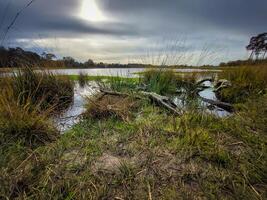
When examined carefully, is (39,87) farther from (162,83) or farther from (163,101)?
(162,83)

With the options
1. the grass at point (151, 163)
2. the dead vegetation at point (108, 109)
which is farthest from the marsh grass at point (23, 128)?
the dead vegetation at point (108, 109)

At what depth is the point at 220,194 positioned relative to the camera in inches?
72.4

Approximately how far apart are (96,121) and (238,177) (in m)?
2.23

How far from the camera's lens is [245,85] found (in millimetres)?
6316

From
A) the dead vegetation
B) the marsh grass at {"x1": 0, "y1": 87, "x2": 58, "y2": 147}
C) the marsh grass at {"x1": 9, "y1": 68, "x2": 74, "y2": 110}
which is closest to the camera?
the marsh grass at {"x1": 0, "y1": 87, "x2": 58, "y2": 147}

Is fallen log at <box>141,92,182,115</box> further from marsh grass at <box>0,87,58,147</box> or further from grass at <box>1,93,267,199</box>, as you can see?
marsh grass at <box>0,87,58,147</box>

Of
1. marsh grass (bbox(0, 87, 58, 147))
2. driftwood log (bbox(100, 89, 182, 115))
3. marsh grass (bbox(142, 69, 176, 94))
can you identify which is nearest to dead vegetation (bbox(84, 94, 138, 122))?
driftwood log (bbox(100, 89, 182, 115))

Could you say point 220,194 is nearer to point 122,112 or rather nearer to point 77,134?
point 77,134

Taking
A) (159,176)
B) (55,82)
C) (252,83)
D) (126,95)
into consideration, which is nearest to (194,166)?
(159,176)

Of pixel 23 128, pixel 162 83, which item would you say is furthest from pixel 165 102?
pixel 23 128

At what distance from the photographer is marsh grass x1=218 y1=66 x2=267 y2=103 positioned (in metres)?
5.91

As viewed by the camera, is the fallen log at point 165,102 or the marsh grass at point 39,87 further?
the marsh grass at point 39,87

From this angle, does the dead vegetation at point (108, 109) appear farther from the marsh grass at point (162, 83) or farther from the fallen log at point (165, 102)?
the marsh grass at point (162, 83)

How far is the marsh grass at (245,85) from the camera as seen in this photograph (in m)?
5.91
